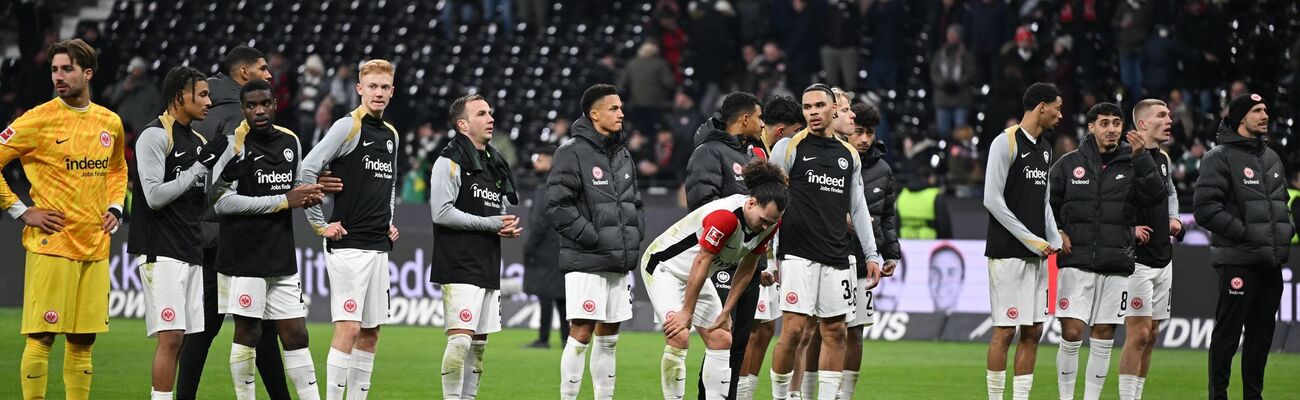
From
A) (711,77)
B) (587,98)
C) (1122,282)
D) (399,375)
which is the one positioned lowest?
(399,375)

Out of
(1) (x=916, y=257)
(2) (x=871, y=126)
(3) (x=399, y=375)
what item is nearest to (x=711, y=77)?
(1) (x=916, y=257)

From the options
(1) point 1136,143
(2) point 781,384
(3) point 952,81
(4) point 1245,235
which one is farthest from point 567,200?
(3) point 952,81

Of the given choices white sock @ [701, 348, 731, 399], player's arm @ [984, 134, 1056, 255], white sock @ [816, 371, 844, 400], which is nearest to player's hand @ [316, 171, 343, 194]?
white sock @ [701, 348, 731, 399]

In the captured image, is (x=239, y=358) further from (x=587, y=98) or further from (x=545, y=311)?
(x=545, y=311)

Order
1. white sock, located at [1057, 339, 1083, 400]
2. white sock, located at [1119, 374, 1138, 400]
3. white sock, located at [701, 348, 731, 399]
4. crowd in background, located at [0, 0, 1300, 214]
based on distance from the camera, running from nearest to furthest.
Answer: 1. white sock, located at [701, 348, 731, 399]
2. white sock, located at [1057, 339, 1083, 400]
3. white sock, located at [1119, 374, 1138, 400]
4. crowd in background, located at [0, 0, 1300, 214]

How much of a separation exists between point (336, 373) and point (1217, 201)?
6298 millimetres

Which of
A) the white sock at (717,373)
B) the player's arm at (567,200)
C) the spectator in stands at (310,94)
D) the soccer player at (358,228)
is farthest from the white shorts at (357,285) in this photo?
the spectator in stands at (310,94)

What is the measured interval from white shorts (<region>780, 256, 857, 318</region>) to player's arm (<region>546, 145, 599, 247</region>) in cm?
140

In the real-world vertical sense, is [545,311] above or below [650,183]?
below

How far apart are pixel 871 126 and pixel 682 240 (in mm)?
2557

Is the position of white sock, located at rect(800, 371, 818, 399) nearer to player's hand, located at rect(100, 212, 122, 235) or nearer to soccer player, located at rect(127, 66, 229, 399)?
soccer player, located at rect(127, 66, 229, 399)

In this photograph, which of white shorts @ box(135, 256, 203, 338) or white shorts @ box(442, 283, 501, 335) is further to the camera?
white shorts @ box(442, 283, 501, 335)

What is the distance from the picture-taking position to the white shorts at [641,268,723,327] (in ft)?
30.4

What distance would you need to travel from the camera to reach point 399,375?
14102mm
